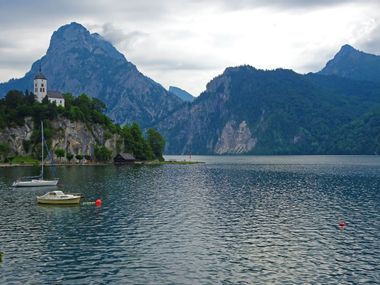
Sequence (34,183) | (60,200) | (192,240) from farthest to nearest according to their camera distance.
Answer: (34,183) < (60,200) < (192,240)

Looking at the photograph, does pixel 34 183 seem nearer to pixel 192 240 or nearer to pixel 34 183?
pixel 34 183

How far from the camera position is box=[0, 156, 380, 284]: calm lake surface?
4247 cm

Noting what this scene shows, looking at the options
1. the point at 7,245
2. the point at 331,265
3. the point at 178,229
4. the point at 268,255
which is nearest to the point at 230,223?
the point at 178,229

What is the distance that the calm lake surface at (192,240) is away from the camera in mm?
42469

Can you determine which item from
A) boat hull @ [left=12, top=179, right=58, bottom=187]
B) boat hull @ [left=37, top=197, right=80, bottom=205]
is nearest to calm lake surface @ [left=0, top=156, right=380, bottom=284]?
boat hull @ [left=37, top=197, right=80, bottom=205]

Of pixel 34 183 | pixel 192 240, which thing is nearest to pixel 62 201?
pixel 34 183

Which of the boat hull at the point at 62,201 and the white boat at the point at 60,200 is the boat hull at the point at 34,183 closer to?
the white boat at the point at 60,200

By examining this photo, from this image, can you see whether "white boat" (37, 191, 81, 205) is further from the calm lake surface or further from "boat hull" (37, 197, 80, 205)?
the calm lake surface

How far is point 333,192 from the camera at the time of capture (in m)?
109

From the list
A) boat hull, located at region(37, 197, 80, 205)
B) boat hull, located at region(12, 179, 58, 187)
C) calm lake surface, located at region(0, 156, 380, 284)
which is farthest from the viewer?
boat hull, located at region(12, 179, 58, 187)

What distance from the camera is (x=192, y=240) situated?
56.6m

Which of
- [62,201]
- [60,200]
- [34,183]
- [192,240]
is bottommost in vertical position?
[192,240]

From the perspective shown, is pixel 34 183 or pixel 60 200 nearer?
pixel 60 200

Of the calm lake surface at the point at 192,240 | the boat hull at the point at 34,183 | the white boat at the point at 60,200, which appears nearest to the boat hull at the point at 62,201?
the white boat at the point at 60,200
